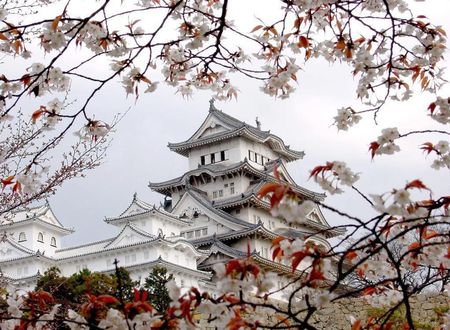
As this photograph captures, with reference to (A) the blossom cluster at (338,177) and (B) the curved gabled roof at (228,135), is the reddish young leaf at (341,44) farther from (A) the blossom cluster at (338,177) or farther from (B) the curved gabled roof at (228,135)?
(B) the curved gabled roof at (228,135)

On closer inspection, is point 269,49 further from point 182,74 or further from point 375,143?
point 375,143

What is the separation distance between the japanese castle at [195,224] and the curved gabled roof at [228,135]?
58 mm

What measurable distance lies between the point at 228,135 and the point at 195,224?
5.64 metres

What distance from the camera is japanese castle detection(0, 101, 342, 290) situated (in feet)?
108

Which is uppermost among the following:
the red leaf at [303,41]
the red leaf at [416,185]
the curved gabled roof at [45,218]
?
the curved gabled roof at [45,218]

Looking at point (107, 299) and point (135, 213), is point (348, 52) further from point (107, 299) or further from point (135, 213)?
point (135, 213)

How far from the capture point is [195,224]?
37688 mm

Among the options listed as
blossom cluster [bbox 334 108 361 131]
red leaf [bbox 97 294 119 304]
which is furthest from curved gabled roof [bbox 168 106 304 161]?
red leaf [bbox 97 294 119 304]

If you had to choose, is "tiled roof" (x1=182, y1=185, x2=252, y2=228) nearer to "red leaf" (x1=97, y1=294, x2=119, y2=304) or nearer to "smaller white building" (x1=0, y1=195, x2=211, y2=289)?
"smaller white building" (x1=0, y1=195, x2=211, y2=289)

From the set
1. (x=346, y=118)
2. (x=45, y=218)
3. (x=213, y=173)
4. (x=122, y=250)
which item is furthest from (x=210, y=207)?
(x=346, y=118)

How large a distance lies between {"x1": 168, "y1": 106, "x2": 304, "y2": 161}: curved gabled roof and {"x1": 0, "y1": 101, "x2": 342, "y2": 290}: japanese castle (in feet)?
0.19

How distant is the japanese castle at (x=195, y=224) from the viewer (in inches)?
1292

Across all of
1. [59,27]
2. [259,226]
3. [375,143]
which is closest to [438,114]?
[375,143]

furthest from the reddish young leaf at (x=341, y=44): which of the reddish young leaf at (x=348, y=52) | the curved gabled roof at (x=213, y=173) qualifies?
the curved gabled roof at (x=213, y=173)
